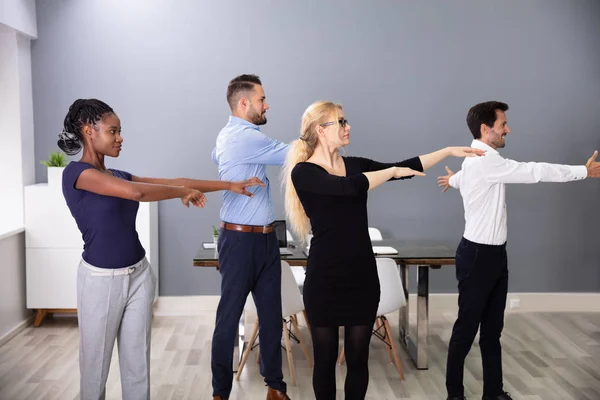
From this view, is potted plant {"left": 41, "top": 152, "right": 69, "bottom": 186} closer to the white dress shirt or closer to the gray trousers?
the gray trousers

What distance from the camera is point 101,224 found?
2.77m

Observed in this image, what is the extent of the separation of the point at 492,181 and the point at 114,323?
2.02 meters

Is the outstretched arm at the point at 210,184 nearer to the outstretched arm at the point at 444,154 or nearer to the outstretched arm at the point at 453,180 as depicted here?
the outstretched arm at the point at 444,154

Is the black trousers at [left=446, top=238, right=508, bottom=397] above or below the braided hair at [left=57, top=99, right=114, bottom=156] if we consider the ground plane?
below

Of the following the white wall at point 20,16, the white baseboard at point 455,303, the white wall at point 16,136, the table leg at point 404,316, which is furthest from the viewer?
the white baseboard at point 455,303

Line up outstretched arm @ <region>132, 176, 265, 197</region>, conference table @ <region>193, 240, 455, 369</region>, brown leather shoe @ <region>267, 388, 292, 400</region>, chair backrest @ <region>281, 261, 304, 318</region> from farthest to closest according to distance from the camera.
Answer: conference table @ <region>193, 240, 455, 369</region>
chair backrest @ <region>281, 261, 304, 318</region>
brown leather shoe @ <region>267, 388, 292, 400</region>
outstretched arm @ <region>132, 176, 265, 197</region>

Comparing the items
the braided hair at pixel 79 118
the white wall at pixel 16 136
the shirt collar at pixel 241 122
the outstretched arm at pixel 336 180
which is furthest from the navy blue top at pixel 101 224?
the white wall at pixel 16 136

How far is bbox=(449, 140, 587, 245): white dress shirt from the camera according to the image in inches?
137

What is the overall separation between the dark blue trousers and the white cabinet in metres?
2.14

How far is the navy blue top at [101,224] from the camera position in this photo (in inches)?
108

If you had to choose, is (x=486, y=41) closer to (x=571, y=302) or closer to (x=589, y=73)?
(x=589, y=73)

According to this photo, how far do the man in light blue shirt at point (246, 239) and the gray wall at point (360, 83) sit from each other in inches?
90.6

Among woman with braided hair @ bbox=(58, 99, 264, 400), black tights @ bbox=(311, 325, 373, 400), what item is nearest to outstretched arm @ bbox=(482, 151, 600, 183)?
black tights @ bbox=(311, 325, 373, 400)

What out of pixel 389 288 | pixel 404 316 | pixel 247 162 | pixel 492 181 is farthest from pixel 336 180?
pixel 404 316
